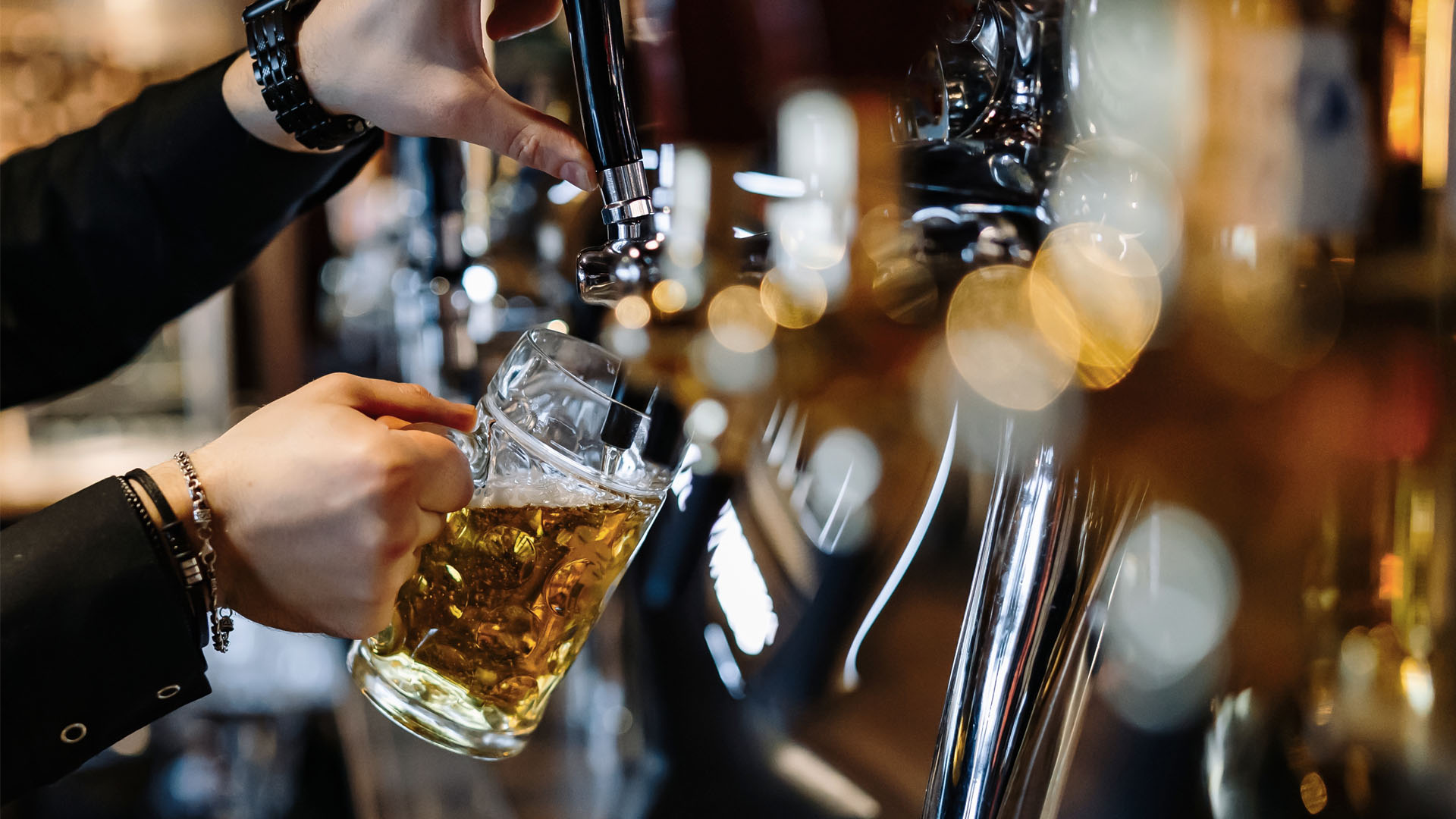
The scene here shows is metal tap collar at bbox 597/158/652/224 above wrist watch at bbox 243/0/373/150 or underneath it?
underneath

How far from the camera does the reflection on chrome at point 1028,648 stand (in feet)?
1.15

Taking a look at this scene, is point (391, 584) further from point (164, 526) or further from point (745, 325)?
point (745, 325)

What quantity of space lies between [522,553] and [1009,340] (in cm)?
31

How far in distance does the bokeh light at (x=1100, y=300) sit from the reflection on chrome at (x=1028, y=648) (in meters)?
0.13

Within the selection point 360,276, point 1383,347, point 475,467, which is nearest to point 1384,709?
point 1383,347

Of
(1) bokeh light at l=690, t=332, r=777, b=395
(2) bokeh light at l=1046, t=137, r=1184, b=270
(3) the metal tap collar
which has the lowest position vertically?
(1) bokeh light at l=690, t=332, r=777, b=395

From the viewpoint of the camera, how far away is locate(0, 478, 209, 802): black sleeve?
1.27ft

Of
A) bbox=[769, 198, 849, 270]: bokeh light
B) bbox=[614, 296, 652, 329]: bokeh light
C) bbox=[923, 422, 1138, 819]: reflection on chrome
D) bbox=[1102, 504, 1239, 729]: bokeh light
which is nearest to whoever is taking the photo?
bbox=[923, 422, 1138, 819]: reflection on chrome

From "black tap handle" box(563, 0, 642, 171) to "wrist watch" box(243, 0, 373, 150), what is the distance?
0.23m

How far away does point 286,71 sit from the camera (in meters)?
0.52

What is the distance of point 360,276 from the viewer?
63.7 inches

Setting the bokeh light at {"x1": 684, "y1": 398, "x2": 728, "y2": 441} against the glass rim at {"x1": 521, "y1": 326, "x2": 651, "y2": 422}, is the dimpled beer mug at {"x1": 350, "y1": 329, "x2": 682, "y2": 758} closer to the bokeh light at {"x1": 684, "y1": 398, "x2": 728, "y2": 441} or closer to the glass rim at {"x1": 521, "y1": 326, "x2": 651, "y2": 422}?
the glass rim at {"x1": 521, "y1": 326, "x2": 651, "y2": 422}

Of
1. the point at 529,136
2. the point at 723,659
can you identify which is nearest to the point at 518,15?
the point at 529,136

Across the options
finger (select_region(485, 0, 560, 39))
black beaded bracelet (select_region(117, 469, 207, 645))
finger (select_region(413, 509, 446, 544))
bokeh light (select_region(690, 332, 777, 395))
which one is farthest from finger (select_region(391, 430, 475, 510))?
bokeh light (select_region(690, 332, 777, 395))
